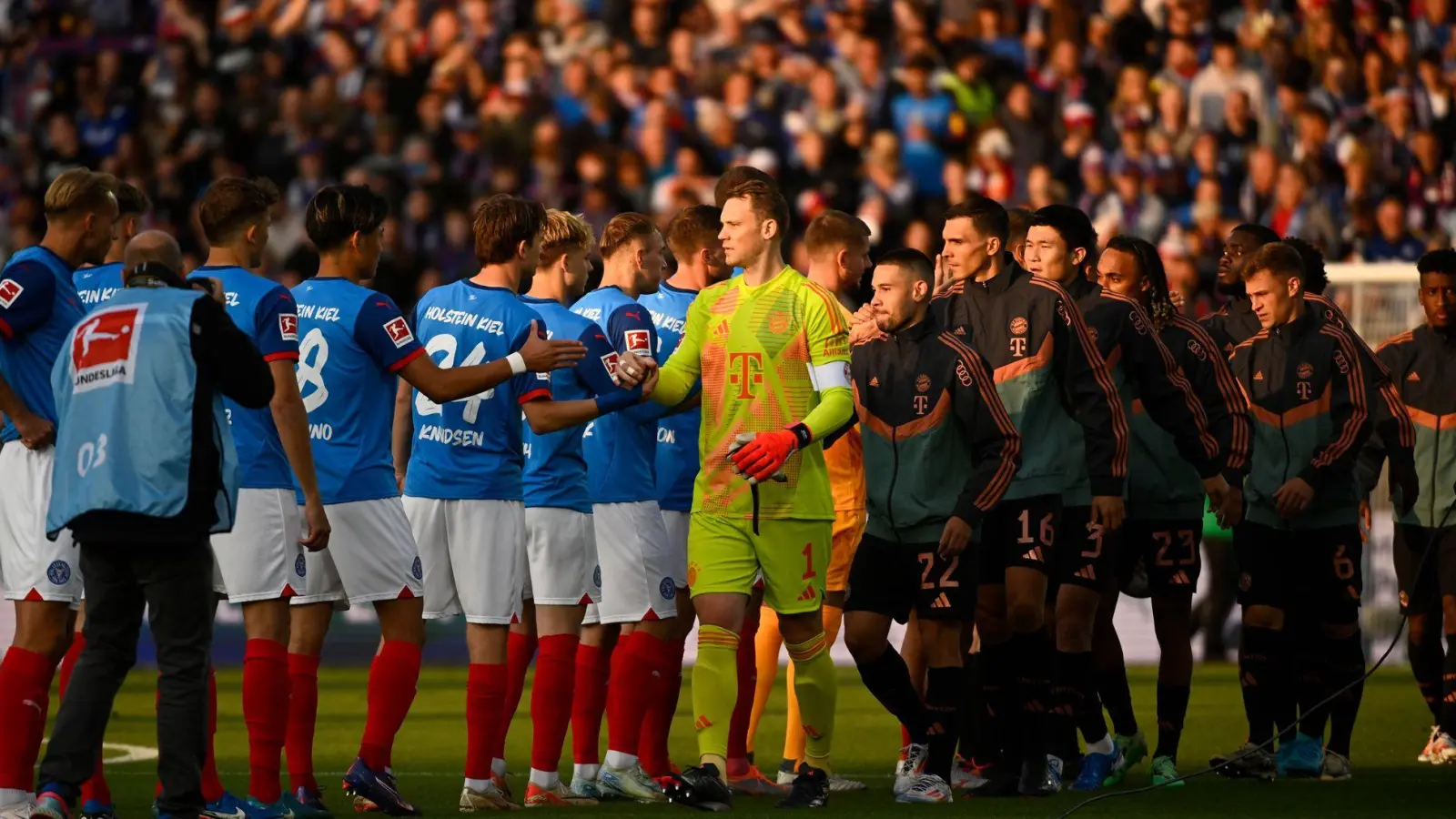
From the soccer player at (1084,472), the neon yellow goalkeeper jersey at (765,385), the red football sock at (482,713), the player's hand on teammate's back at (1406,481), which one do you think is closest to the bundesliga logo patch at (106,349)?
the red football sock at (482,713)

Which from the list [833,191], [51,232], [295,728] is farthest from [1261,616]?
[833,191]

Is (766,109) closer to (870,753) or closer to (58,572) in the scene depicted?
(870,753)

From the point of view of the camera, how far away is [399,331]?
25.0 feet

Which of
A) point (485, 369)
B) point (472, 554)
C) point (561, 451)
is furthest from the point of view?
point (561, 451)

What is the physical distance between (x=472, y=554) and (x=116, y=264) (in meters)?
1.88

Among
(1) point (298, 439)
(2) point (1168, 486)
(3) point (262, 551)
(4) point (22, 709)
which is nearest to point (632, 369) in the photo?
(1) point (298, 439)

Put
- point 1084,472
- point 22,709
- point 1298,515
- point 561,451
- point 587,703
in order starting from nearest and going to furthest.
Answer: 1. point 22,709
2. point 561,451
3. point 587,703
4. point 1084,472
5. point 1298,515

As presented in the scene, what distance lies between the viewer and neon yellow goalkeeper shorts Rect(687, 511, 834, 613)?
7660 millimetres

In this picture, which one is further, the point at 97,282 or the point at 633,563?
the point at 633,563

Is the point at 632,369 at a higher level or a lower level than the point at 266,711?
higher

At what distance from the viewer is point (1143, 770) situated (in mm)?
9695

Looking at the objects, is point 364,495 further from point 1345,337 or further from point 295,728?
point 1345,337

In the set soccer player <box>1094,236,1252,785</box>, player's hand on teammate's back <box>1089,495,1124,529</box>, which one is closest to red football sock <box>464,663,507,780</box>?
player's hand on teammate's back <box>1089,495,1124,529</box>

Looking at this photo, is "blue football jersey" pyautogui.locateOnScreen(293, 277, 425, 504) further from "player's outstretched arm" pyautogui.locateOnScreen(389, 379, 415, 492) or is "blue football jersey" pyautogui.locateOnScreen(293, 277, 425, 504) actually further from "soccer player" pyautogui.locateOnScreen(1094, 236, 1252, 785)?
"soccer player" pyautogui.locateOnScreen(1094, 236, 1252, 785)
